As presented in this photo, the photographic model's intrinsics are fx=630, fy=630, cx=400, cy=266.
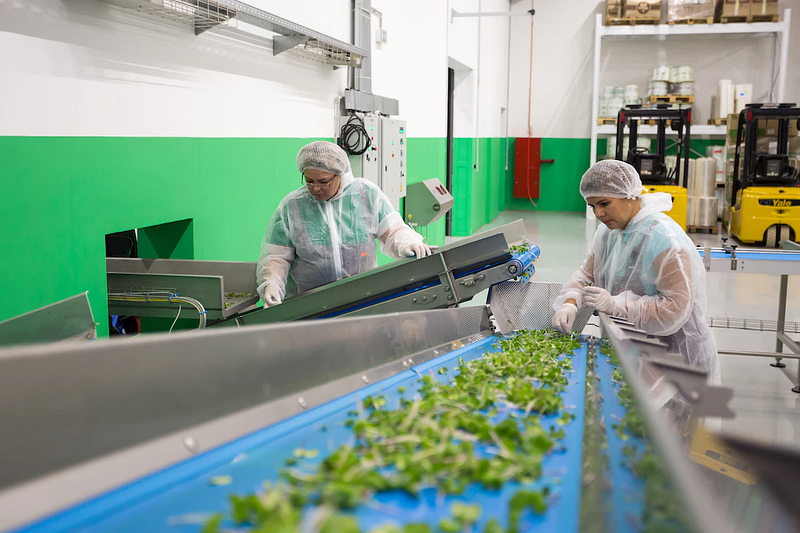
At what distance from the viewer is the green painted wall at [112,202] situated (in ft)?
8.17

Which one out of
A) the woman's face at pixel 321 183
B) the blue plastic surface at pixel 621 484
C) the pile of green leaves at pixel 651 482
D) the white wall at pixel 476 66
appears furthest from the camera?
the white wall at pixel 476 66

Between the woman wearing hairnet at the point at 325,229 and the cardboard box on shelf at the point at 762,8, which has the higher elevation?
the cardboard box on shelf at the point at 762,8

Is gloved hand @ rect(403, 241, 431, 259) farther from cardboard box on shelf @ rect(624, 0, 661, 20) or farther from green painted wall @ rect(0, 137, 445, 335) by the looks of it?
cardboard box on shelf @ rect(624, 0, 661, 20)

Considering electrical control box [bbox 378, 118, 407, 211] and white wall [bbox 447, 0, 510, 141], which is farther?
white wall [bbox 447, 0, 510, 141]

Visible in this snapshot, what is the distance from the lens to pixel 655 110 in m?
8.80

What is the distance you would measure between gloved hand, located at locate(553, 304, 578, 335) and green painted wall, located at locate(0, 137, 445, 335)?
2066 millimetres

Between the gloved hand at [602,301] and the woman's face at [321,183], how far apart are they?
4.57 ft

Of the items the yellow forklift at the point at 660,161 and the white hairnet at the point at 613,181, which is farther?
the yellow forklift at the point at 660,161

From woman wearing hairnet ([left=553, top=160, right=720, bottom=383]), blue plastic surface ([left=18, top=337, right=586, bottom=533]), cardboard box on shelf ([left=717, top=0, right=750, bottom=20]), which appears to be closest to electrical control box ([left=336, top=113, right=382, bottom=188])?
woman wearing hairnet ([left=553, top=160, right=720, bottom=383])

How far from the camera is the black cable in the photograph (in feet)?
17.4

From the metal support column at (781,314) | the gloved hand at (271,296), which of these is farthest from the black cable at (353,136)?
the metal support column at (781,314)

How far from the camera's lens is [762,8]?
10070 millimetres

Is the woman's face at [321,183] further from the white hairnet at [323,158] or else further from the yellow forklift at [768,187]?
the yellow forklift at [768,187]

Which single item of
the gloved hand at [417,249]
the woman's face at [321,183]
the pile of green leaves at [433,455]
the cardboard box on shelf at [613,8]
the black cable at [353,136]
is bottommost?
the pile of green leaves at [433,455]
